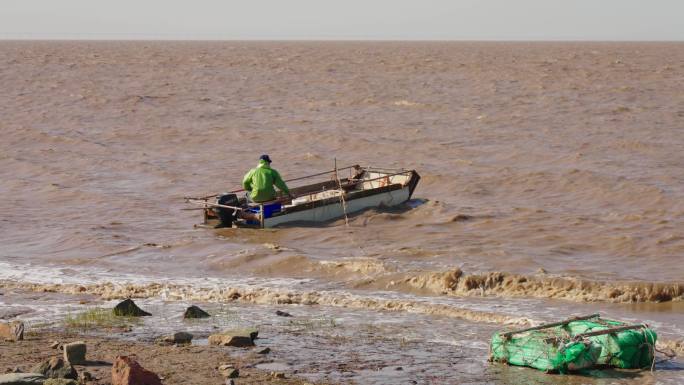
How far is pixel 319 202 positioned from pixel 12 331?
408 inches

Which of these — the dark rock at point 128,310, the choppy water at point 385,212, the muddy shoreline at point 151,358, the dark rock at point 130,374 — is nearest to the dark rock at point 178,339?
the muddy shoreline at point 151,358

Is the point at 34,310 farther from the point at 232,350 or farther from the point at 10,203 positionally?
the point at 10,203

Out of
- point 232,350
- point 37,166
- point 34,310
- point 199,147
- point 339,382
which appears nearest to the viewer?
point 339,382

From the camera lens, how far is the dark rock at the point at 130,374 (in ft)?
32.2

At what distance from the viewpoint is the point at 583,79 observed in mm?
62625

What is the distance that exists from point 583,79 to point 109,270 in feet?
160

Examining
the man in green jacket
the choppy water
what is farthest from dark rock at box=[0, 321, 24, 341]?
the man in green jacket

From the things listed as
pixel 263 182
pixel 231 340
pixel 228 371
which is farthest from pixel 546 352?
pixel 263 182

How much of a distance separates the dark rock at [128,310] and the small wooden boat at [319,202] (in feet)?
23.4

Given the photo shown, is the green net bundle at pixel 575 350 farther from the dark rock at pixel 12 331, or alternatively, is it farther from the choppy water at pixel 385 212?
the dark rock at pixel 12 331

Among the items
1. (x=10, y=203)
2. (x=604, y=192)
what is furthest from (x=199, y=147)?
(x=604, y=192)

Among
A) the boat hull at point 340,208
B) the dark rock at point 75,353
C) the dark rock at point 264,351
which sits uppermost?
the boat hull at point 340,208

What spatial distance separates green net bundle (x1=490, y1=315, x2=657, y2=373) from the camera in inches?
451

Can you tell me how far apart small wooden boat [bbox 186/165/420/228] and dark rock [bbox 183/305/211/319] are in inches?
280
